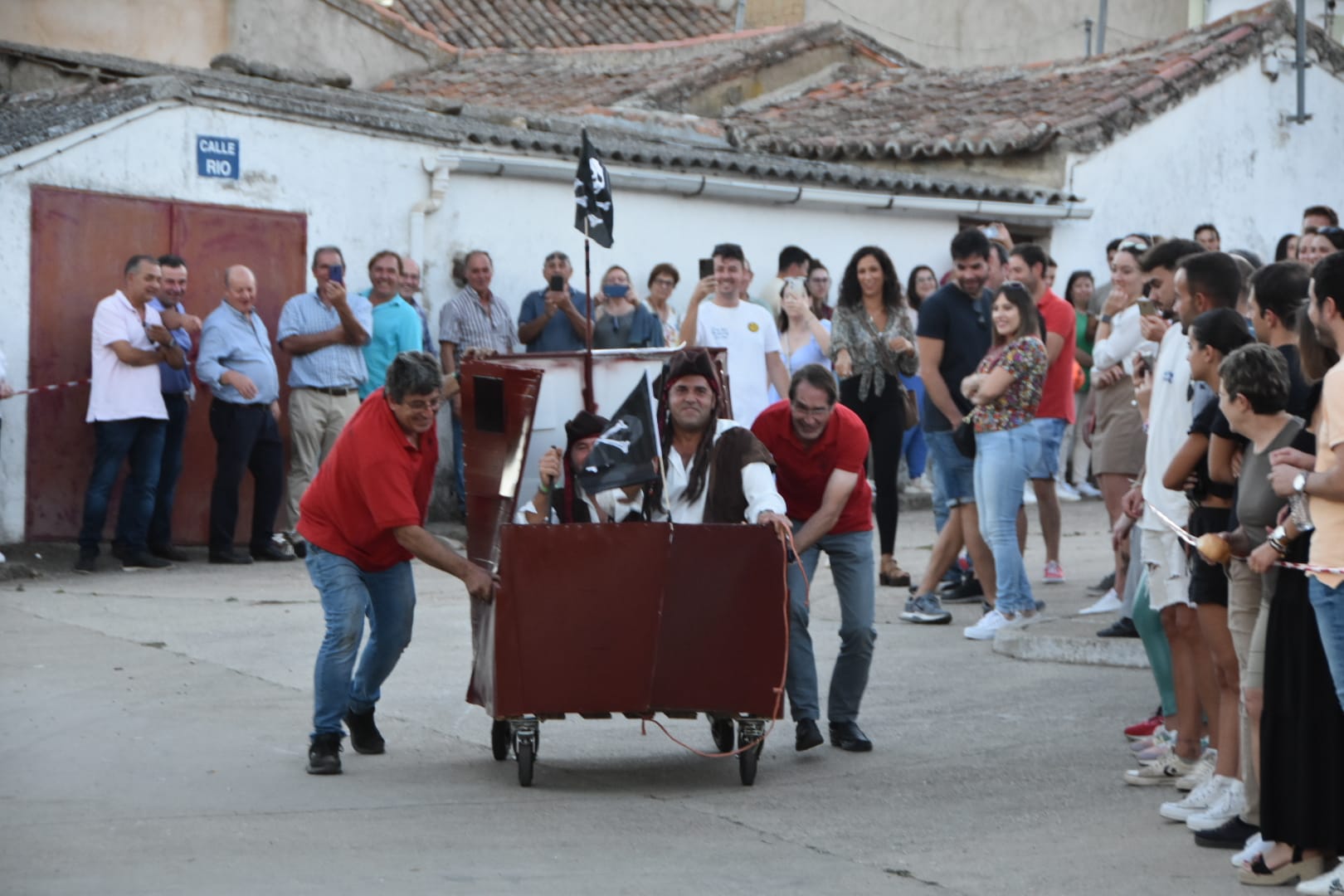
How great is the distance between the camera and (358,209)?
13.8m

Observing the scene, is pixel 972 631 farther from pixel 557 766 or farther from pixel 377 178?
pixel 377 178

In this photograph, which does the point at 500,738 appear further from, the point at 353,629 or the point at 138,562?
the point at 138,562

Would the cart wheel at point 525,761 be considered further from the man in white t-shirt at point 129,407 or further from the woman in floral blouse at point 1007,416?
the man in white t-shirt at point 129,407

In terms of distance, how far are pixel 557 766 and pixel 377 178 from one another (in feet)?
25.0

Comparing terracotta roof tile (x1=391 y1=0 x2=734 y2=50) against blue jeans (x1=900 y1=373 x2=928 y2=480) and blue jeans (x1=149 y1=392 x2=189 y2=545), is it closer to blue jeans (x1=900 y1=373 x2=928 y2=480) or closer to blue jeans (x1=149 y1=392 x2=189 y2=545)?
blue jeans (x1=900 y1=373 x2=928 y2=480)

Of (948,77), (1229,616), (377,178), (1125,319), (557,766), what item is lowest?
(557,766)

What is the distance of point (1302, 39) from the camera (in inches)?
835

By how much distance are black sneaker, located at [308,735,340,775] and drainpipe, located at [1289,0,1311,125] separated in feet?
56.1

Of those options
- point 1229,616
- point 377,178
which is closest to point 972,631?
point 1229,616

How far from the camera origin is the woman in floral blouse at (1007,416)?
9.67 m

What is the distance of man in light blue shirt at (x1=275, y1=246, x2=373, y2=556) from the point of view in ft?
42.1

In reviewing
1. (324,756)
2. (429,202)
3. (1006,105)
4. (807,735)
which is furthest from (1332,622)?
(1006,105)

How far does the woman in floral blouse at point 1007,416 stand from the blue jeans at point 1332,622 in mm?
4357

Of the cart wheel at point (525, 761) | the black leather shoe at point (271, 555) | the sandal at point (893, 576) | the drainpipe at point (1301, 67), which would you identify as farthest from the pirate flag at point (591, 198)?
the drainpipe at point (1301, 67)
